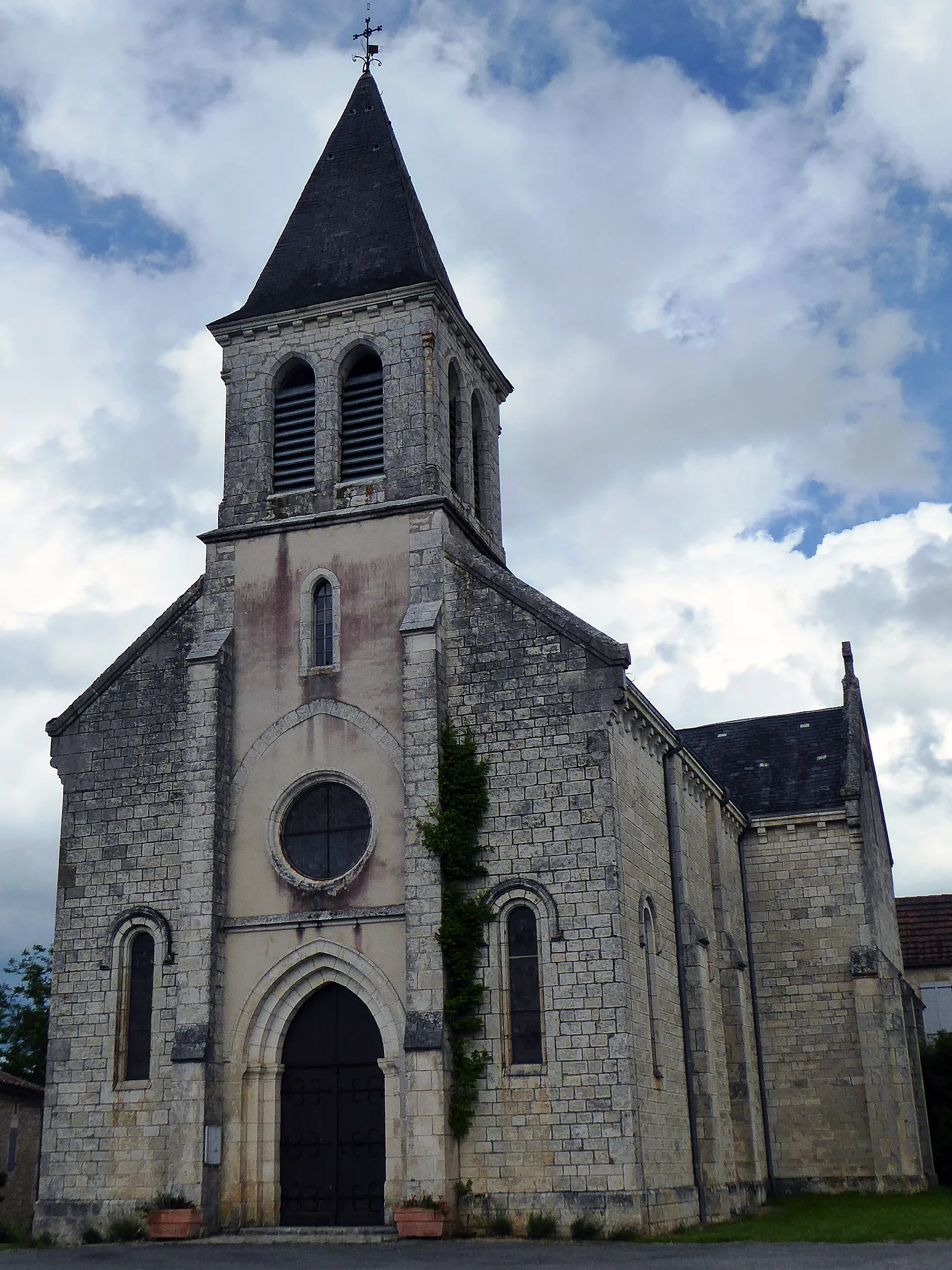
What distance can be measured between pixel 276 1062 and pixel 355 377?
474 inches

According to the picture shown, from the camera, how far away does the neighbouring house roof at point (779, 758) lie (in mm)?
31203

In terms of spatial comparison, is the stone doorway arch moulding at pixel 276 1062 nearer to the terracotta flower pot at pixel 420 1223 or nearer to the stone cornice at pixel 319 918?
the stone cornice at pixel 319 918

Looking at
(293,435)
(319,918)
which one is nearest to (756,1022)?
(319,918)

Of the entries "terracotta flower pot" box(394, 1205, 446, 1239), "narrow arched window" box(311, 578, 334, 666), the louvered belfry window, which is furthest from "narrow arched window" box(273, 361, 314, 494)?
"terracotta flower pot" box(394, 1205, 446, 1239)

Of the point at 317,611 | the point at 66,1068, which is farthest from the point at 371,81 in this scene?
the point at 66,1068

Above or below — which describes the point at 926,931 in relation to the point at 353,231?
below

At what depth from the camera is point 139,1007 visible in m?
22.3

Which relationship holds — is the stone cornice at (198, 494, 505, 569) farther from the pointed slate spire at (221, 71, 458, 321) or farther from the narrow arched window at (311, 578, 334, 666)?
the pointed slate spire at (221, 71, 458, 321)

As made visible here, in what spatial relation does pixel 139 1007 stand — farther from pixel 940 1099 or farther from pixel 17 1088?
pixel 940 1099

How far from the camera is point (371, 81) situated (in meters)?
28.9

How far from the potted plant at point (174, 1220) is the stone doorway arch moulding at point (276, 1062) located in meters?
0.72

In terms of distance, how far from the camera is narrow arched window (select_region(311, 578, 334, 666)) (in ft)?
76.0

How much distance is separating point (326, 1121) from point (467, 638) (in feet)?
25.6

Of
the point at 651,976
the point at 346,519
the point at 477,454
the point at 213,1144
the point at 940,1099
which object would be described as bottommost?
the point at 213,1144
